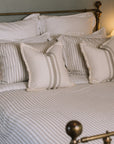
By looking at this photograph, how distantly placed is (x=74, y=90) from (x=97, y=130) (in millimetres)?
709

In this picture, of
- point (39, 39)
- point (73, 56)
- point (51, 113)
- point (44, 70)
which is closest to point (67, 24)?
→ point (39, 39)

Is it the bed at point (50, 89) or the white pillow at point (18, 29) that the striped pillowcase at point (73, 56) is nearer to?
the bed at point (50, 89)

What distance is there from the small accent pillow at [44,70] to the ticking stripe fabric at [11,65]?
0.09 m

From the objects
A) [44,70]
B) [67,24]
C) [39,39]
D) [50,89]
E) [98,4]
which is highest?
[98,4]

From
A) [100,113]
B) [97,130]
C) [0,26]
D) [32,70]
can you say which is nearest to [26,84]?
[32,70]

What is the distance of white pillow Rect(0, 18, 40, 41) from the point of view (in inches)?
93.5

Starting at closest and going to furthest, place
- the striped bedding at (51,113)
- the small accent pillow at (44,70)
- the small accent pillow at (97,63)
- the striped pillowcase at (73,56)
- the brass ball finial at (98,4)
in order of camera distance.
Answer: the striped bedding at (51,113) < the small accent pillow at (44,70) < the small accent pillow at (97,63) < the striped pillowcase at (73,56) < the brass ball finial at (98,4)

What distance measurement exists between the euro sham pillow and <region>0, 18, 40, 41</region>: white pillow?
23 centimetres

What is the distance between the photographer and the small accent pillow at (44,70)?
6.67 feet

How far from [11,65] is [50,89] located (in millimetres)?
357

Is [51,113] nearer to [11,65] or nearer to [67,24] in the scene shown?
[11,65]

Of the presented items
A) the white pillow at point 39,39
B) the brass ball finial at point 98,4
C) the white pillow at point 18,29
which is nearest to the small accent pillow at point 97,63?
the white pillow at point 39,39

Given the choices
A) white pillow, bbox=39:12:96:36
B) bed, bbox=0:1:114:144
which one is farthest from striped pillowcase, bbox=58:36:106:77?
white pillow, bbox=39:12:96:36

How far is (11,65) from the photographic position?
2123mm
